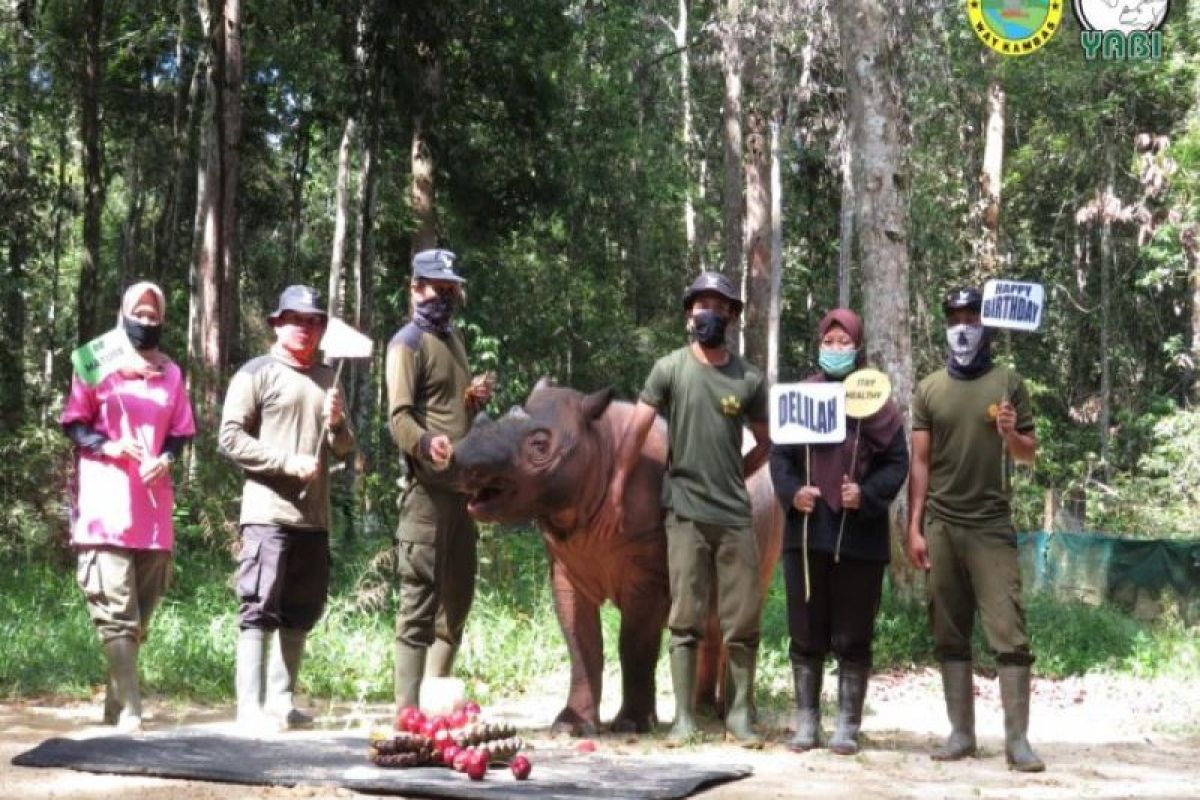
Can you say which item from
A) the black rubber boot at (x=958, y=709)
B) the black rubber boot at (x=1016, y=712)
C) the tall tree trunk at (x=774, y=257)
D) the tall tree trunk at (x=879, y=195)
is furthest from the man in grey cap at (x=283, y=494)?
the tall tree trunk at (x=774, y=257)

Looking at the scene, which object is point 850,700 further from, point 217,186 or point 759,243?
point 759,243

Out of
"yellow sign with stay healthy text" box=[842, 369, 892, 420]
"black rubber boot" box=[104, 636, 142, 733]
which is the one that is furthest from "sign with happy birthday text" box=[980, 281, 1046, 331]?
"black rubber boot" box=[104, 636, 142, 733]

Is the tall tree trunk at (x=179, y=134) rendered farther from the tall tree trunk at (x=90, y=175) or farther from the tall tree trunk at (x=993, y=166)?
the tall tree trunk at (x=993, y=166)

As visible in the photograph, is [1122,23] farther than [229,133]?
No

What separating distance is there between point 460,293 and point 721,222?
2824 cm

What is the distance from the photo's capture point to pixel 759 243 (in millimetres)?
22047

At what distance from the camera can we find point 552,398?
7098mm

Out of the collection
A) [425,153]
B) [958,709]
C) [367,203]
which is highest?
[367,203]

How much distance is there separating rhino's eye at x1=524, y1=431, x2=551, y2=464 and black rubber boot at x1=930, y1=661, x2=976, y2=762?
2036 millimetres

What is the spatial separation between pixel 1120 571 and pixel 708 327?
10.1 meters

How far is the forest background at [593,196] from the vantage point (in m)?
13.7

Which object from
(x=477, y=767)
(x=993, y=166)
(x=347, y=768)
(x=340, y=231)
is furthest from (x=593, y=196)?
(x=477, y=767)

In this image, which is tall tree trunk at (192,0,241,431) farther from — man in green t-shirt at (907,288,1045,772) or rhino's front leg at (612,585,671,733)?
man in green t-shirt at (907,288,1045,772)

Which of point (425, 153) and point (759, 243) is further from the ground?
point (759, 243)
